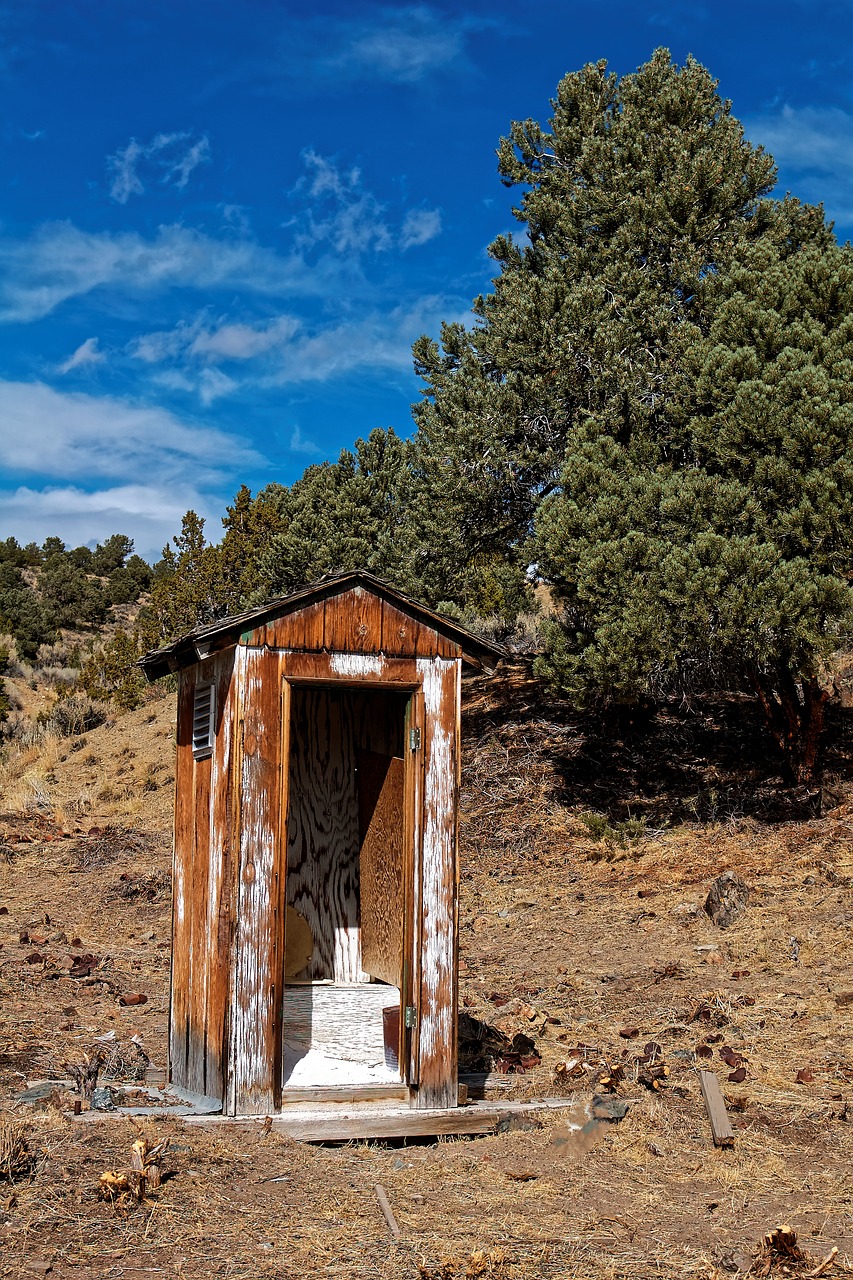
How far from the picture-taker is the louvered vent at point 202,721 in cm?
628

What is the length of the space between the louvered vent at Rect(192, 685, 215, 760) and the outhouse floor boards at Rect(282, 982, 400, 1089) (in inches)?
72.4

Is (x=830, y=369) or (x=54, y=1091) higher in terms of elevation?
(x=830, y=369)

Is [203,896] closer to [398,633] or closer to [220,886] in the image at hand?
[220,886]

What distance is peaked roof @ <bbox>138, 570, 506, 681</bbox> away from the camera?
590 centimetres

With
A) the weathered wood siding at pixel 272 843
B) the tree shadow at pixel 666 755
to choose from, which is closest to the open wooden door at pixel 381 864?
the weathered wood siding at pixel 272 843

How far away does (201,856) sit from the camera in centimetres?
637

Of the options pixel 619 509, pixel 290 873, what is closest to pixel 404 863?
pixel 290 873

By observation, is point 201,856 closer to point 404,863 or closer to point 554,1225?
point 404,863

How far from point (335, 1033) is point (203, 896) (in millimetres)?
1622

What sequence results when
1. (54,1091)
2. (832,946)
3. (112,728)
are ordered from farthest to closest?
1. (112,728)
2. (832,946)
3. (54,1091)

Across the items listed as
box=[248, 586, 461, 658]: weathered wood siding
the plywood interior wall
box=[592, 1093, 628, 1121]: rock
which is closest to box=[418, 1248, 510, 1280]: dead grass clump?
box=[592, 1093, 628, 1121]: rock

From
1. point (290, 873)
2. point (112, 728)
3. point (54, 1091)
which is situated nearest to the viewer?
point (54, 1091)

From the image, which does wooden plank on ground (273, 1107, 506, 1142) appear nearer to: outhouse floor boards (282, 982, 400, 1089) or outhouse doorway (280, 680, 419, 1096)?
outhouse floor boards (282, 982, 400, 1089)

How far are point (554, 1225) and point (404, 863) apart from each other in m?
2.01
